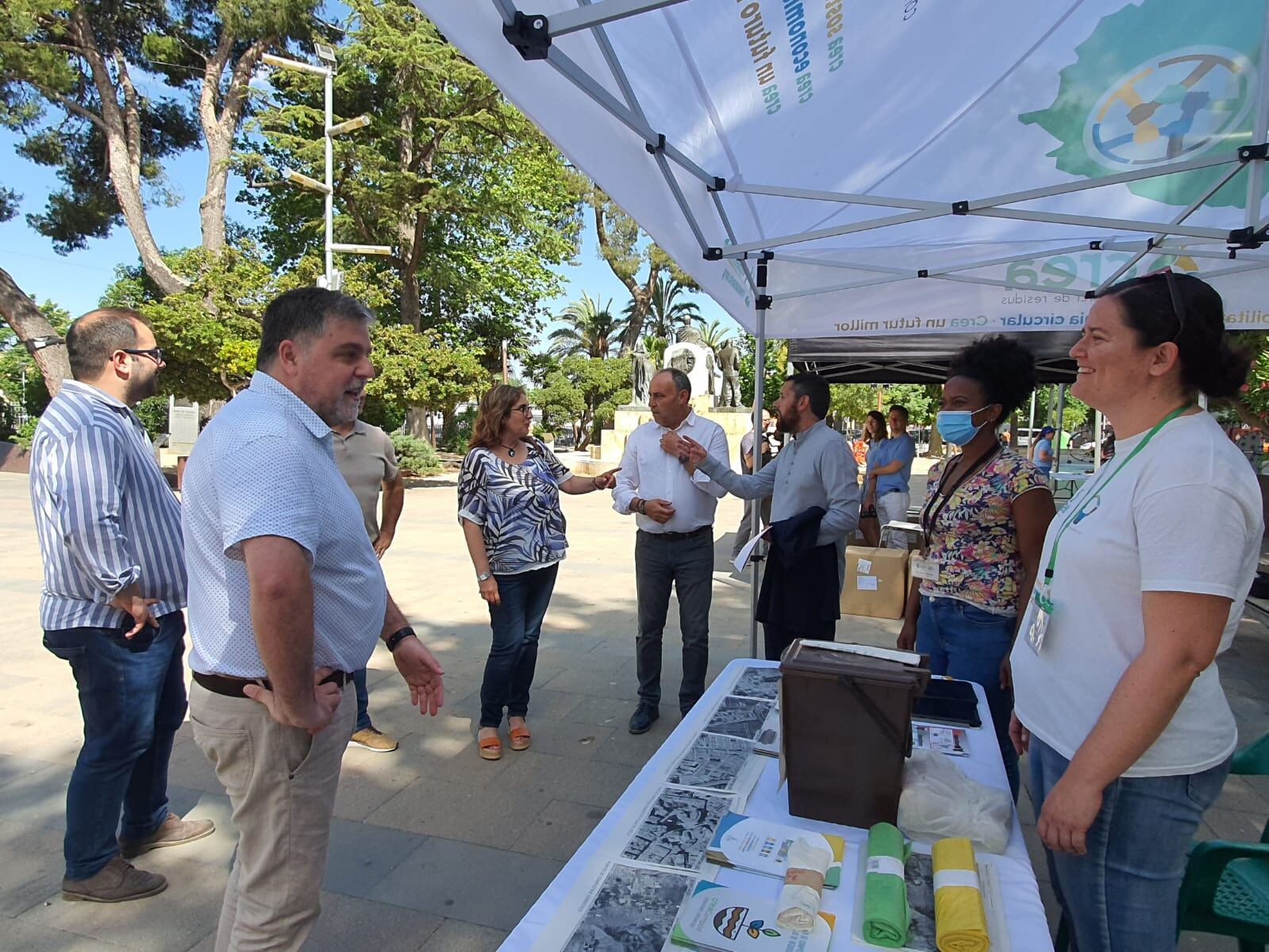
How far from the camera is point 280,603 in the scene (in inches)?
59.8

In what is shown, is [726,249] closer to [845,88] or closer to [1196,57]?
[845,88]

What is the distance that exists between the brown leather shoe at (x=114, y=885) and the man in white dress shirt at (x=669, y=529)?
2.14 m

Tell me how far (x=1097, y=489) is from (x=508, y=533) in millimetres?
2480

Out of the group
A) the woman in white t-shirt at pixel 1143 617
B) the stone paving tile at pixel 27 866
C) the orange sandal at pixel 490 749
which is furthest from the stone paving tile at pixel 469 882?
the woman in white t-shirt at pixel 1143 617

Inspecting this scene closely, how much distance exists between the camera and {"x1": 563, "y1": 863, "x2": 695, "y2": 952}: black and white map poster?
114cm

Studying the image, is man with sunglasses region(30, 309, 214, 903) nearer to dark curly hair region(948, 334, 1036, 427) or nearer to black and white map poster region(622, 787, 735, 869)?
black and white map poster region(622, 787, 735, 869)

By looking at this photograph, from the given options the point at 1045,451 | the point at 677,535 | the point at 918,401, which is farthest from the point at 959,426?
the point at 918,401

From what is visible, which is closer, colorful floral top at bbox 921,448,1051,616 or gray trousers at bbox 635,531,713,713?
colorful floral top at bbox 921,448,1051,616

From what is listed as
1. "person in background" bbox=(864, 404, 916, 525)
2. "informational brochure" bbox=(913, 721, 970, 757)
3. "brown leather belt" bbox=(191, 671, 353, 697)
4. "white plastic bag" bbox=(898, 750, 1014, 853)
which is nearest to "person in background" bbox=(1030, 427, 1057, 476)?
"person in background" bbox=(864, 404, 916, 525)

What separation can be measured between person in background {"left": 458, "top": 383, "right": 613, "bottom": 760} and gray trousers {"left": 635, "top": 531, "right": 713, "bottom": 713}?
0.52 m

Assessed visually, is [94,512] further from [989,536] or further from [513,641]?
[989,536]

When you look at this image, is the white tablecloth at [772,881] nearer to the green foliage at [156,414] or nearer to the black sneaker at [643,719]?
the black sneaker at [643,719]

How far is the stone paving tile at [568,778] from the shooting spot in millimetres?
3289

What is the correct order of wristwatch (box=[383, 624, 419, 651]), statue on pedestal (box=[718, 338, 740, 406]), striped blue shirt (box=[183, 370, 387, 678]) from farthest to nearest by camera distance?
statue on pedestal (box=[718, 338, 740, 406]) → wristwatch (box=[383, 624, 419, 651]) → striped blue shirt (box=[183, 370, 387, 678])
